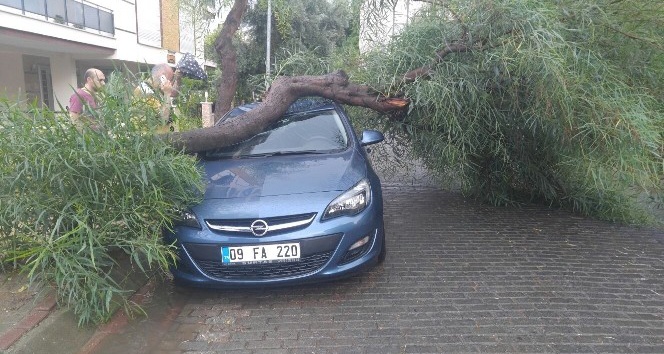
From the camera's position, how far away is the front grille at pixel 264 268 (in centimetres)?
358

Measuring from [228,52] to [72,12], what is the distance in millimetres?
10914

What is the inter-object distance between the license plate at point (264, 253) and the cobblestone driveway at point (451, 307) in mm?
448

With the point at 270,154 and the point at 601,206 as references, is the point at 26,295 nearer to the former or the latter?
the point at 270,154

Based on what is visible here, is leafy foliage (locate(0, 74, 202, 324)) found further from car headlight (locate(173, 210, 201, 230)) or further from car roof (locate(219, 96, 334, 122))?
car roof (locate(219, 96, 334, 122))

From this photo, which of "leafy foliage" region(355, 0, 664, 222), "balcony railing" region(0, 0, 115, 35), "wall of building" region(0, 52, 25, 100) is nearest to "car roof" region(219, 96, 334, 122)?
"leafy foliage" region(355, 0, 664, 222)

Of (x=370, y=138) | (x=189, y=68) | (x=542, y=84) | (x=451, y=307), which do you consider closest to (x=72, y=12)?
(x=189, y=68)

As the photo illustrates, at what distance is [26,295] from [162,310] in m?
0.93

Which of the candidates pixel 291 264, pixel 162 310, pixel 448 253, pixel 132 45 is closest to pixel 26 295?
pixel 162 310

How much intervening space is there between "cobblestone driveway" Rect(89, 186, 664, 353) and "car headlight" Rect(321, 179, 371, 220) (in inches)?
28.4

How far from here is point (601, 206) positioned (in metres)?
6.46

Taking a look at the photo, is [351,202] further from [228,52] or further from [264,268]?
[228,52]

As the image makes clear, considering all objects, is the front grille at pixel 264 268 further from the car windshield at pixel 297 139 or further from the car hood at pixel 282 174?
the car windshield at pixel 297 139

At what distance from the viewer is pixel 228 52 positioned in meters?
7.58

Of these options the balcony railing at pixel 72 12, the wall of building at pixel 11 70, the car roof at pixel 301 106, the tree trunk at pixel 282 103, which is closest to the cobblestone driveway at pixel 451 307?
the tree trunk at pixel 282 103
